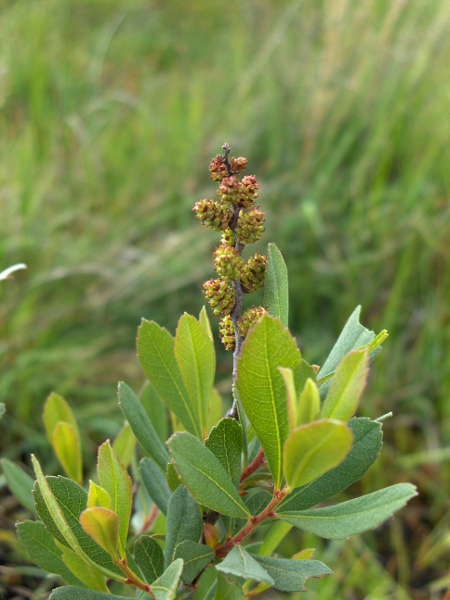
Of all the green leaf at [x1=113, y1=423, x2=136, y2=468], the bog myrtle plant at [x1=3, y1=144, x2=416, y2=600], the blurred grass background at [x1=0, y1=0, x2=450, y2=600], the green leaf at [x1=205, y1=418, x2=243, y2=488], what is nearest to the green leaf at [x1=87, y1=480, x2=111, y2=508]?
the bog myrtle plant at [x1=3, y1=144, x2=416, y2=600]

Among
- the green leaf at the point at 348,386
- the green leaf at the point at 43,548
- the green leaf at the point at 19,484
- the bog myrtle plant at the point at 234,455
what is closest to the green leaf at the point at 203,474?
the bog myrtle plant at the point at 234,455

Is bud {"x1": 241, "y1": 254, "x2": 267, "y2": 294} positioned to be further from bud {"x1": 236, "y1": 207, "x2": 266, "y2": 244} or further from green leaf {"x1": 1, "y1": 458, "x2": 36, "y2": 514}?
green leaf {"x1": 1, "y1": 458, "x2": 36, "y2": 514}

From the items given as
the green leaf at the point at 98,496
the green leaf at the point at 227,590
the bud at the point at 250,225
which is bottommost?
the green leaf at the point at 227,590

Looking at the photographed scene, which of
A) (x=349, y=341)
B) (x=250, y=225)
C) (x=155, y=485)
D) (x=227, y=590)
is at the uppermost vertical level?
(x=250, y=225)

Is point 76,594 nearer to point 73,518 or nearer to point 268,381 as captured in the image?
point 73,518

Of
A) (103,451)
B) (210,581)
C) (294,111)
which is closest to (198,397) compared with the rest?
(103,451)

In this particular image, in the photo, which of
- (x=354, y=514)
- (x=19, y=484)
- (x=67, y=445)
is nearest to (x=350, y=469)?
(x=354, y=514)

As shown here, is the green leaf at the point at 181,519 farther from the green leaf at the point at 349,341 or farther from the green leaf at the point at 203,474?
the green leaf at the point at 349,341
